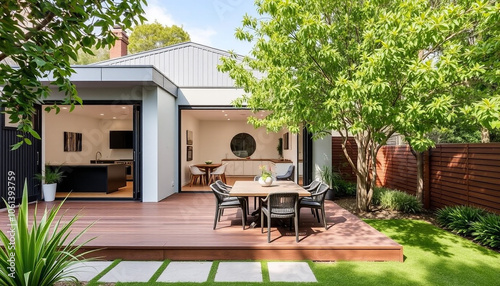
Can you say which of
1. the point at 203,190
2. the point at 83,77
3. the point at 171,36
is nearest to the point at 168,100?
the point at 83,77

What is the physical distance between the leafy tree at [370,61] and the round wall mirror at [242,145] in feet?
28.3

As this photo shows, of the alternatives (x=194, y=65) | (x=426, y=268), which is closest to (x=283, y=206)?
(x=426, y=268)

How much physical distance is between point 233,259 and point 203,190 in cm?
542

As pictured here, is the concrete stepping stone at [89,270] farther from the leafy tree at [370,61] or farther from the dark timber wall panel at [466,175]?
the dark timber wall panel at [466,175]

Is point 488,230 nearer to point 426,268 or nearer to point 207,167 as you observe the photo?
point 426,268

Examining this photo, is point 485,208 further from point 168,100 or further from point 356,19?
point 168,100

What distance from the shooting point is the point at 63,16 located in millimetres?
2033

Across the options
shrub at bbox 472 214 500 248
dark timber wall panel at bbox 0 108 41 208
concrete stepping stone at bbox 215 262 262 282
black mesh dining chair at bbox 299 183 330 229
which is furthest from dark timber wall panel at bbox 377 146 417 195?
dark timber wall panel at bbox 0 108 41 208

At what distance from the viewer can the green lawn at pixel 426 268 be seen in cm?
335

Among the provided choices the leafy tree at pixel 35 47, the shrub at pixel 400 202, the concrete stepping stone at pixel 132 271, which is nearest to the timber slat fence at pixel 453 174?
the shrub at pixel 400 202

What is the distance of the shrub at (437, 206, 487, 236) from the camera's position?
5027 mm

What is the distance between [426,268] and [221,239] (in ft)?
9.12

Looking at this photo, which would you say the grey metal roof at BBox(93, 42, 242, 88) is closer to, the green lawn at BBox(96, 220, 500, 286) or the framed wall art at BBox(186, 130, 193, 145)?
the framed wall art at BBox(186, 130, 193, 145)

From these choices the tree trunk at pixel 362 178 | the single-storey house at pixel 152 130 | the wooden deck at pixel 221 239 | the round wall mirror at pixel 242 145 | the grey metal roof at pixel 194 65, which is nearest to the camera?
the wooden deck at pixel 221 239
